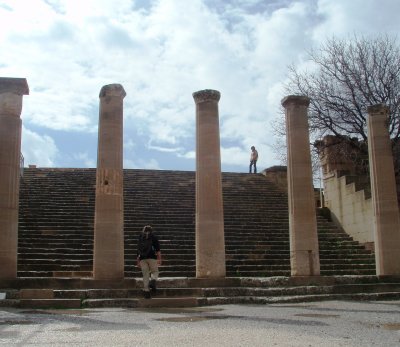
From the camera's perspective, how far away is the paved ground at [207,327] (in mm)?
7023

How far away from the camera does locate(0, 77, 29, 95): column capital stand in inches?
582

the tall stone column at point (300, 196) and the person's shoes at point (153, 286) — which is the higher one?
the tall stone column at point (300, 196)

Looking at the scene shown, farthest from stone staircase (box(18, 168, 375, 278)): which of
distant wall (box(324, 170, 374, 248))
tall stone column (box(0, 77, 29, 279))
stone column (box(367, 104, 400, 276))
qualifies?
stone column (box(367, 104, 400, 276))

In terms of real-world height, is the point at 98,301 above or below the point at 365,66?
below

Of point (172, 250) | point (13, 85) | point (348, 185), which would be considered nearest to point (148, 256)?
point (172, 250)

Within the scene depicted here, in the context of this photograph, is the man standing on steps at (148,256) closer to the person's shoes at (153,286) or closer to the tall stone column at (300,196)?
the person's shoes at (153,286)

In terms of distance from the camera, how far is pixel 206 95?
15836 millimetres

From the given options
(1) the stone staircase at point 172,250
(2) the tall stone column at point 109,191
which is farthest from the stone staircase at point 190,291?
(2) the tall stone column at point 109,191

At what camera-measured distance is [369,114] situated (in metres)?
17.3

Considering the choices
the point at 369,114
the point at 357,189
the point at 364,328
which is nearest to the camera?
the point at 364,328

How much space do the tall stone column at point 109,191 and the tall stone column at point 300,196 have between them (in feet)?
16.8

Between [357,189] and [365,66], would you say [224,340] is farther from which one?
[365,66]

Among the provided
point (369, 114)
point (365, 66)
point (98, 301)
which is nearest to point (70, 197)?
point (98, 301)

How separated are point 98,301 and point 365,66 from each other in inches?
676
